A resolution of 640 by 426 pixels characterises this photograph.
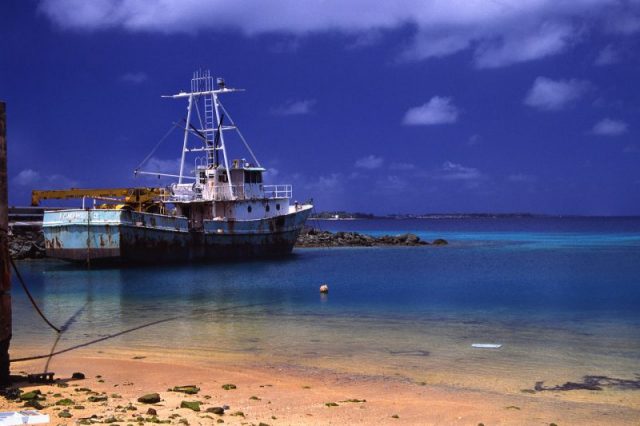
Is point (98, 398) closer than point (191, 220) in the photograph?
Yes

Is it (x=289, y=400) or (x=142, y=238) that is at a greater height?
(x=142, y=238)

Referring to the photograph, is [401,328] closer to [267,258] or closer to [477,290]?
[477,290]

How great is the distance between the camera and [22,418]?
729 centimetres

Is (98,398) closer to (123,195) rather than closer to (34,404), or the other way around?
(34,404)

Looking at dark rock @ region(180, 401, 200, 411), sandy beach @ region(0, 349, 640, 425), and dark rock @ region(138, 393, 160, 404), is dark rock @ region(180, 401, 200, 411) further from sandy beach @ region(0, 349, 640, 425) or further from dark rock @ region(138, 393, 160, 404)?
dark rock @ region(138, 393, 160, 404)

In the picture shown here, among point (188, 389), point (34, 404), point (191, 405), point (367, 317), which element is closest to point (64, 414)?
point (34, 404)

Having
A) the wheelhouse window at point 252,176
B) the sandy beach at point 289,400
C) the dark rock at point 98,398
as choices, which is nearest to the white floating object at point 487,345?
the sandy beach at point 289,400

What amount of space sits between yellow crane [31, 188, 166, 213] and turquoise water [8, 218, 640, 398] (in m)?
5.12

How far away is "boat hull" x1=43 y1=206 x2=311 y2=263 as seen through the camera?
31531 millimetres

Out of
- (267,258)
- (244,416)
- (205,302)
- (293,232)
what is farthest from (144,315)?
(293,232)

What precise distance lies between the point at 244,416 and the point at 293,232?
33742 mm

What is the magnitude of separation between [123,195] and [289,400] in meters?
32.0

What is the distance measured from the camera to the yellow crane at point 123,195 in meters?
36.5

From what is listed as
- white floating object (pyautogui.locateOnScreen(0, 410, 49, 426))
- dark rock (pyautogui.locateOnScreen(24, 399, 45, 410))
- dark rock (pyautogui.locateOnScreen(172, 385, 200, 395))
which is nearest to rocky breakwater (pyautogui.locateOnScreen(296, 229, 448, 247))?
dark rock (pyautogui.locateOnScreen(172, 385, 200, 395))
